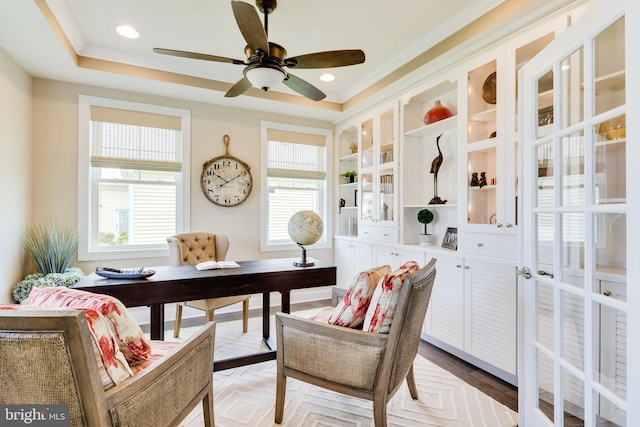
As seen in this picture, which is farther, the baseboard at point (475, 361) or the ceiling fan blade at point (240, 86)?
the ceiling fan blade at point (240, 86)

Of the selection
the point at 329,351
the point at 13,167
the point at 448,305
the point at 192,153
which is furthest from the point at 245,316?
the point at 13,167

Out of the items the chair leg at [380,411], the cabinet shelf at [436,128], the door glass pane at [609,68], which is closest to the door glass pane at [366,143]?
the cabinet shelf at [436,128]

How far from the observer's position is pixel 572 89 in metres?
1.36

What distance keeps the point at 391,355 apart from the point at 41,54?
3524mm

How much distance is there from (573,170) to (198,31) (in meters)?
2.87

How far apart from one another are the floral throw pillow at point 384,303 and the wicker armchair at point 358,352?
3cm

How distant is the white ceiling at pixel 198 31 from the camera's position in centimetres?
230

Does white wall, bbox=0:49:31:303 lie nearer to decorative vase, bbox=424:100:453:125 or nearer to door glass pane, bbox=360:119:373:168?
door glass pane, bbox=360:119:373:168

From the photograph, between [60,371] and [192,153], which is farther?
[192,153]

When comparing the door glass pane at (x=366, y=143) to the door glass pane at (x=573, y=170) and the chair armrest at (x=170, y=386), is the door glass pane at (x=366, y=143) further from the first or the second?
the chair armrest at (x=170, y=386)

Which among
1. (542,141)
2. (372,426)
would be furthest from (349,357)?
(542,141)

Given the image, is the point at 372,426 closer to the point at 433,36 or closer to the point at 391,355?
the point at 391,355

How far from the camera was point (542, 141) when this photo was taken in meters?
1.55

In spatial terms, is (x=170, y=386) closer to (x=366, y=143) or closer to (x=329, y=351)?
(x=329, y=351)
